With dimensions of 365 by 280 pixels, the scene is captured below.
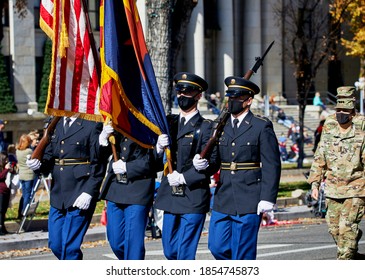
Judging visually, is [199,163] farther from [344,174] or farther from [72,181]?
[344,174]

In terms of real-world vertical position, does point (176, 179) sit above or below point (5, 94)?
below

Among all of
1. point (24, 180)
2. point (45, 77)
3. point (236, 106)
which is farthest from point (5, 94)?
point (236, 106)

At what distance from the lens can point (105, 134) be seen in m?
10.8

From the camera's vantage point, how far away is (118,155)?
1093cm

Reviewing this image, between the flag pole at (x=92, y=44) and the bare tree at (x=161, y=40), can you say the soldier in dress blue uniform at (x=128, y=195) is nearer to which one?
the flag pole at (x=92, y=44)

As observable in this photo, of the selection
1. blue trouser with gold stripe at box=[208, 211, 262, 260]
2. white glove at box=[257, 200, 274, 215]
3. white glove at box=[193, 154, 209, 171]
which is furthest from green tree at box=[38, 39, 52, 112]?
white glove at box=[257, 200, 274, 215]

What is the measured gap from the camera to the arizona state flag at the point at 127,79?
35.6 feet

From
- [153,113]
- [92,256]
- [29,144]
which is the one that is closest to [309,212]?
[29,144]

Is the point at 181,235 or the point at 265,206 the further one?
the point at 181,235

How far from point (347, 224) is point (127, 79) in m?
3.04

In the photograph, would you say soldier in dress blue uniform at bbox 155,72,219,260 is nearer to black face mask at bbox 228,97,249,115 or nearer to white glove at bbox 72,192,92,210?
black face mask at bbox 228,97,249,115

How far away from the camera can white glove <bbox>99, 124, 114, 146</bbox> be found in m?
10.7

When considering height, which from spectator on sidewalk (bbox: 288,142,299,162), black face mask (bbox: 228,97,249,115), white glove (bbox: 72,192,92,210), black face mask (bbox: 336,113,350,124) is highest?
black face mask (bbox: 228,97,249,115)

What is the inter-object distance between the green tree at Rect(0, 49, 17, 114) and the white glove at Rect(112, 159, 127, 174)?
29173mm
